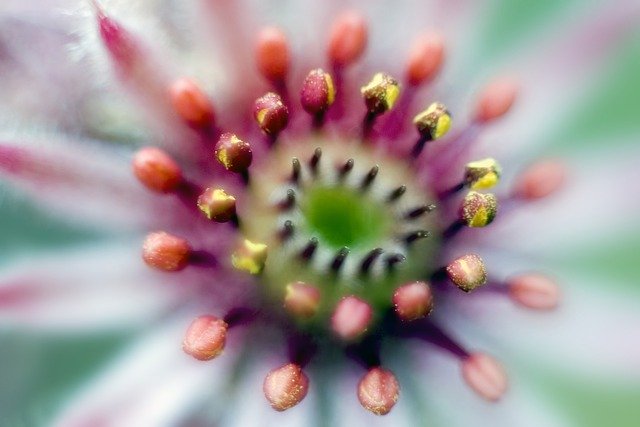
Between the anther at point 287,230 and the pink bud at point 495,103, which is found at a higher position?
the pink bud at point 495,103

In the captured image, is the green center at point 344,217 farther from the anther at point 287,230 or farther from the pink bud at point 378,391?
the pink bud at point 378,391

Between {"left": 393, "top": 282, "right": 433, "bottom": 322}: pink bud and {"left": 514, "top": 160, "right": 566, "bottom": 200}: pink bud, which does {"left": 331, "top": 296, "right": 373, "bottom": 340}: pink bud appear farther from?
{"left": 514, "top": 160, "right": 566, "bottom": 200}: pink bud

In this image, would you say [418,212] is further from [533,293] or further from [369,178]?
[533,293]

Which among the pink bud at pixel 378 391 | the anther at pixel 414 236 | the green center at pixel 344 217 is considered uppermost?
the green center at pixel 344 217

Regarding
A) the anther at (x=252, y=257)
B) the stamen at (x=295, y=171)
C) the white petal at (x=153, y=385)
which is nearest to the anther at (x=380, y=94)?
the stamen at (x=295, y=171)

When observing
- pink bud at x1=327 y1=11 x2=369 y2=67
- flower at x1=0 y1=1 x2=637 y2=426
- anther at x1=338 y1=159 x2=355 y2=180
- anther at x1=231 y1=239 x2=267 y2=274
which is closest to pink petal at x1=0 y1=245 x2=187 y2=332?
flower at x1=0 y1=1 x2=637 y2=426

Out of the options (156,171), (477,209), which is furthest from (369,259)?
(156,171)

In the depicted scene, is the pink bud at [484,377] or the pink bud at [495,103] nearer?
the pink bud at [484,377]

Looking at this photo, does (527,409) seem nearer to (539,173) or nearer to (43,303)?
(539,173)
